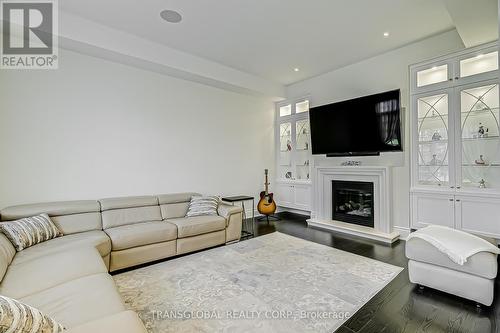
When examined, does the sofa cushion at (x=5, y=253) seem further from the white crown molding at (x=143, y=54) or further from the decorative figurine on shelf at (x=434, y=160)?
the decorative figurine on shelf at (x=434, y=160)

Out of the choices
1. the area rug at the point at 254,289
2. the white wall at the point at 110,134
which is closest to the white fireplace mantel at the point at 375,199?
the area rug at the point at 254,289

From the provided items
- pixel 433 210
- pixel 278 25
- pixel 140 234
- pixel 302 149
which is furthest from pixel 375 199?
pixel 140 234

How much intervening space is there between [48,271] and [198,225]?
1.79m

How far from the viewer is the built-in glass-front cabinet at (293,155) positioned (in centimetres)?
542

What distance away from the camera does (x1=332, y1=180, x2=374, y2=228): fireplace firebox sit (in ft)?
14.1

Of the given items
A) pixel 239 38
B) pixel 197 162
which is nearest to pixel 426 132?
pixel 239 38

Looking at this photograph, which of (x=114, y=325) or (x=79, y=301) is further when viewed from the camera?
(x=79, y=301)

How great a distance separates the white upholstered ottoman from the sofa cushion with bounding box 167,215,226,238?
2.42 meters

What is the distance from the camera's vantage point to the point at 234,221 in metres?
3.86

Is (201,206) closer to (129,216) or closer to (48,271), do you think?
(129,216)

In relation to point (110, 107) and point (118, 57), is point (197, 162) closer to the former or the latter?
point (110, 107)

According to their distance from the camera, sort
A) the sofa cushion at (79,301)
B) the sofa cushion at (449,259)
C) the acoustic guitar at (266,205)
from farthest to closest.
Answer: the acoustic guitar at (266,205)
the sofa cushion at (449,259)
the sofa cushion at (79,301)

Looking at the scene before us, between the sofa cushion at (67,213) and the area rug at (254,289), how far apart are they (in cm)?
85

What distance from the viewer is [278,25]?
3287 millimetres
